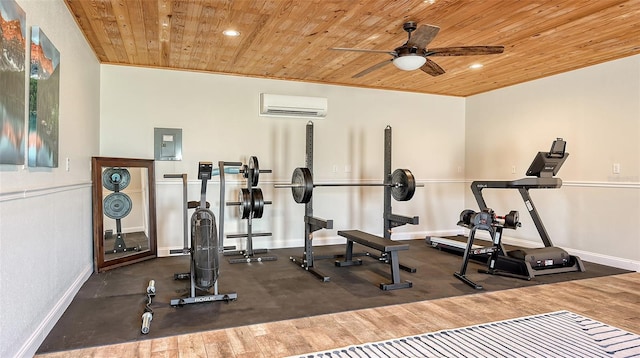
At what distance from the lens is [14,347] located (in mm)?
1994

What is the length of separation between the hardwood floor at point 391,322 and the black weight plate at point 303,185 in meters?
1.47

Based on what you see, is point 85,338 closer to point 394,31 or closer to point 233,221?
point 233,221

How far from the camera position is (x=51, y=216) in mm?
2637

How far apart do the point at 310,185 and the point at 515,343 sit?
2.35m

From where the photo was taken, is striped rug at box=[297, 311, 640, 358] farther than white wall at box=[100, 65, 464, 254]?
No

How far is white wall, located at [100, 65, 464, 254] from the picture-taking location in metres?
4.91

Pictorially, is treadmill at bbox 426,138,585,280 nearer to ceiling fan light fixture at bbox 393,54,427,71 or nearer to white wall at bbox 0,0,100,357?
ceiling fan light fixture at bbox 393,54,427,71

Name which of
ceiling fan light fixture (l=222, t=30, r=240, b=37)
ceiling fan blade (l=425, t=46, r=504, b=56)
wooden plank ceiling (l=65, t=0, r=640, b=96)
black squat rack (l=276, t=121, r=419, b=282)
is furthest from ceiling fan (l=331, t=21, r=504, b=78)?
black squat rack (l=276, t=121, r=419, b=282)

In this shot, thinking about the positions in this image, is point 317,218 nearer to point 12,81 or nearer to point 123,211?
point 123,211

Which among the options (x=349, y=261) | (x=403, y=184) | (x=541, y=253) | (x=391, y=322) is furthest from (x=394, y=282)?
(x=541, y=253)

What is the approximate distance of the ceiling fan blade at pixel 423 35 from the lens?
2.95 m

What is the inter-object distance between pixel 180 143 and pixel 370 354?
383 cm

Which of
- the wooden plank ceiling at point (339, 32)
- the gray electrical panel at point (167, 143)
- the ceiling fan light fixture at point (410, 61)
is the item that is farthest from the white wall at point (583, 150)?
the gray electrical panel at point (167, 143)

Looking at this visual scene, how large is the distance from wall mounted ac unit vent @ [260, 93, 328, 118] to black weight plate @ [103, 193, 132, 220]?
2105 millimetres
